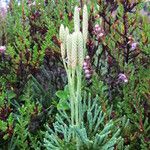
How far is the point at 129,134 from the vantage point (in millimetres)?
1952

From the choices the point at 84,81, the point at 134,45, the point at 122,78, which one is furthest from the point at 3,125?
the point at 134,45

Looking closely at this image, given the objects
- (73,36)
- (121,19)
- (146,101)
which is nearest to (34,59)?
(121,19)

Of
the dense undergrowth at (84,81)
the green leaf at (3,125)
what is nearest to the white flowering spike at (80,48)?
the dense undergrowth at (84,81)

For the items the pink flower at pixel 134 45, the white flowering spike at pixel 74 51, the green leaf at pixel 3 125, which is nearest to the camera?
the white flowering spike at pixel 74 51

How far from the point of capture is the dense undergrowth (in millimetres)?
1965

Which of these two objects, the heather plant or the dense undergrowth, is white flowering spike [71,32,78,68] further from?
the dense undergrowth

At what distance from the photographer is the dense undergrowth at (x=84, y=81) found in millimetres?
1965

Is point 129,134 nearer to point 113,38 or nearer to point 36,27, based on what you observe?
point 113,38

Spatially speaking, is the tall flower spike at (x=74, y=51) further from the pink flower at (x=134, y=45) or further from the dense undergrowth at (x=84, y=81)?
the pink flower at (x=134, y=45)

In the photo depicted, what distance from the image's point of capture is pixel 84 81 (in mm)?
2217

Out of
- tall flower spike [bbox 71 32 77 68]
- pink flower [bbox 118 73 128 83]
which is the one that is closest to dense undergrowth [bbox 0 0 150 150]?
pink flower [bbox 118 73 128 83]

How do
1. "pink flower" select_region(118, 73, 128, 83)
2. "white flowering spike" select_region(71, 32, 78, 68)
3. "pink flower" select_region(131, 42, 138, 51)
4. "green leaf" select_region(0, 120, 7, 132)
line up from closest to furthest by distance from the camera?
"white flowering spike" select_region(71, 32, 78, 68)
"green leaf" select_region(0, 120, 7, 132)
"pink flower" select_region(118, 73, 128, 83)
"pink flower" select_region(131, 42, 138, 51)

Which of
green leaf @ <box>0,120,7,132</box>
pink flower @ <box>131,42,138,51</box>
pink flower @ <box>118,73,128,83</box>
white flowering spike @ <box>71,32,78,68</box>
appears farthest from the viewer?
pink flower @ <box>131,42,138,51</box>

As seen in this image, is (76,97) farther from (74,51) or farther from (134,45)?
(134,45)
